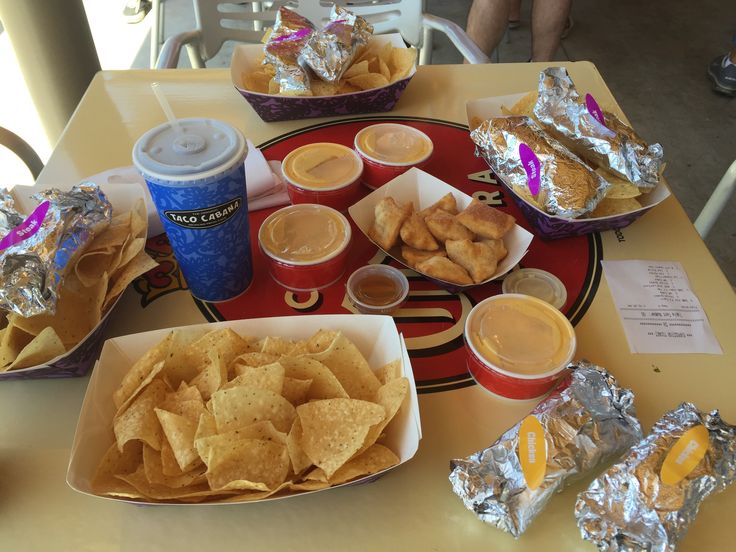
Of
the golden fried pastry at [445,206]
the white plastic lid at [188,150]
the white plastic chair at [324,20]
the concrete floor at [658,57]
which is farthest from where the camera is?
the concrete floor at [658,57]

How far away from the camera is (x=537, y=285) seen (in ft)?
3.48

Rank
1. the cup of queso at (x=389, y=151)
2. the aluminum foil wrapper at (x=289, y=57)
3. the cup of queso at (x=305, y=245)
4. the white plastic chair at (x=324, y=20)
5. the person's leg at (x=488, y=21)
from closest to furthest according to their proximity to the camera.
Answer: the cup of queso at (x=305, y=245)
the cup of queso at (x=389, y=151)
the aluminum foil wrapper at (x=289, y=57)
the white plastic chair at (x=324, y=20)
the person's leg at (x=488, y=21)

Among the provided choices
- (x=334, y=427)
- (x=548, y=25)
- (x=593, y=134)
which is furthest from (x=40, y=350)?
(x=548, y=25)

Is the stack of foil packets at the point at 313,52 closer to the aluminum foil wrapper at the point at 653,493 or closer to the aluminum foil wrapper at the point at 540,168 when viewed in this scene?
the aluminum foil wrapper at the point at 540,168

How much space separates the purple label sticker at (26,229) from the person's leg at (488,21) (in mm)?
2445

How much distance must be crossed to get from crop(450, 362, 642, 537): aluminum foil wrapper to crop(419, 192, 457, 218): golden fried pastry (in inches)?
17.0

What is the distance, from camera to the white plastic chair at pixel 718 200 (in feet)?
4.58

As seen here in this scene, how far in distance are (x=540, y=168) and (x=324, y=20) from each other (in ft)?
3.76

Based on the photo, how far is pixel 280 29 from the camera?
148 centimetres

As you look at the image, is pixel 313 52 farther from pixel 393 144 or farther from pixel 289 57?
pixel 393 144

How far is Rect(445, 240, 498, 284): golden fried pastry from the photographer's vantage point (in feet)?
3.31

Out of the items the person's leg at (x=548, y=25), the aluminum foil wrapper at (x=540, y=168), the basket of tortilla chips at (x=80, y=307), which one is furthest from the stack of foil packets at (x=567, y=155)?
the person's leg at (x=548, y=25)

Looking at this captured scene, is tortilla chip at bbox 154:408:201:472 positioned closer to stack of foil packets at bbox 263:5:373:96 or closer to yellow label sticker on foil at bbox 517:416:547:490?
yellow label sticker on foil at bbox 517:416:547:490

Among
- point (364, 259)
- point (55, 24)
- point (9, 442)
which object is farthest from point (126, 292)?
point (55, 24)
